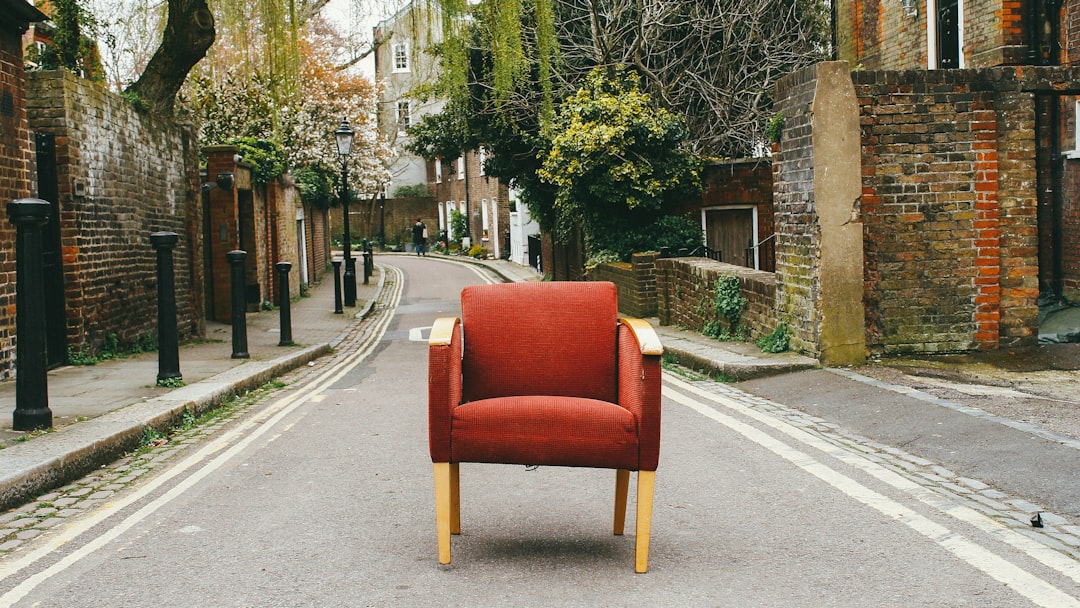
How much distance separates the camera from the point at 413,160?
214ft

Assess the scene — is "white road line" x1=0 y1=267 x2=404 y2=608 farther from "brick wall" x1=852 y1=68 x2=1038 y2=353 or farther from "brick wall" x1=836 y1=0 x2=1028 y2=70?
"brick wall" x1=836 y1=0 x2=1028 y2=70

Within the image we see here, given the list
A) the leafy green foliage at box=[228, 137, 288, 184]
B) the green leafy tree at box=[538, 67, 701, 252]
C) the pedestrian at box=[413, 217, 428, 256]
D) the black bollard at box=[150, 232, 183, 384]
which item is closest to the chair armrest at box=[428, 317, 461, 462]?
the black bollard at box=[150, 232, 183, 384]

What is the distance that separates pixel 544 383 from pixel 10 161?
24.5 feet

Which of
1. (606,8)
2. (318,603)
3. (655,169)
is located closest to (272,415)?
(318,603)

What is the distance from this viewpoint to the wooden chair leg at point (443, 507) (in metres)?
4.40

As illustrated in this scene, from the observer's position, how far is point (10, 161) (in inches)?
396

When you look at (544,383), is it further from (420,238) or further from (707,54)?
(420,238)

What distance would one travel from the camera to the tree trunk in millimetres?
13133

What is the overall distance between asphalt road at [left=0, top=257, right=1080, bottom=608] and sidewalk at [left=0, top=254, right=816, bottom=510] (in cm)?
49

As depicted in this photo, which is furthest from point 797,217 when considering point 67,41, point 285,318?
point 67,41

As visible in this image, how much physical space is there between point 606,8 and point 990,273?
42.6ft

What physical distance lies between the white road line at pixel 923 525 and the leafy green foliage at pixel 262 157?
666 inches

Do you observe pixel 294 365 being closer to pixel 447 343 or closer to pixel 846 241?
pixel 846 241

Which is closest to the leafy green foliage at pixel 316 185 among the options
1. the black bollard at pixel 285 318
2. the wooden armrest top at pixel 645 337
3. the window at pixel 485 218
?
the window at pixel 485 218
